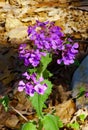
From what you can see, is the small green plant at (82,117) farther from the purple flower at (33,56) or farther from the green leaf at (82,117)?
the purple flower at (33,56)

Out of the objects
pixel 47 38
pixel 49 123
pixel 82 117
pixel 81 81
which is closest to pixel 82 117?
pixel 82 117

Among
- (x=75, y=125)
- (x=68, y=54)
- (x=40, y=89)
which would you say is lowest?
(x=75, y=125)

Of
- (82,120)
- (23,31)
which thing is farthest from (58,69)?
(23,31)

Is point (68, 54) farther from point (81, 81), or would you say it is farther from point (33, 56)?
point (81, 81)

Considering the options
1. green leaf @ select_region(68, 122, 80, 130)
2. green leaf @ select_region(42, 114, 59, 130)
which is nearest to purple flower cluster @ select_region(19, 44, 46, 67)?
green leaf @ select_region(42, 114, 59, 130)

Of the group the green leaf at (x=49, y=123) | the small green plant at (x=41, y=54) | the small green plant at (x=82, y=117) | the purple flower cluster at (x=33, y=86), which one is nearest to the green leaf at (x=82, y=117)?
the small green plant at (x=82, y=117)

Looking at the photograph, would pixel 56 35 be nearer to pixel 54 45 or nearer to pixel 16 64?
pixel 54 45

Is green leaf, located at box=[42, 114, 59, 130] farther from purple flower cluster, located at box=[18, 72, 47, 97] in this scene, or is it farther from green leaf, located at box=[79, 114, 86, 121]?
green leaf, located at box=[79, 114, 86, 121]

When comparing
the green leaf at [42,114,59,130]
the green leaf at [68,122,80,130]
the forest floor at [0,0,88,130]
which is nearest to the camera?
the green leaf at [42,114,59,130]
